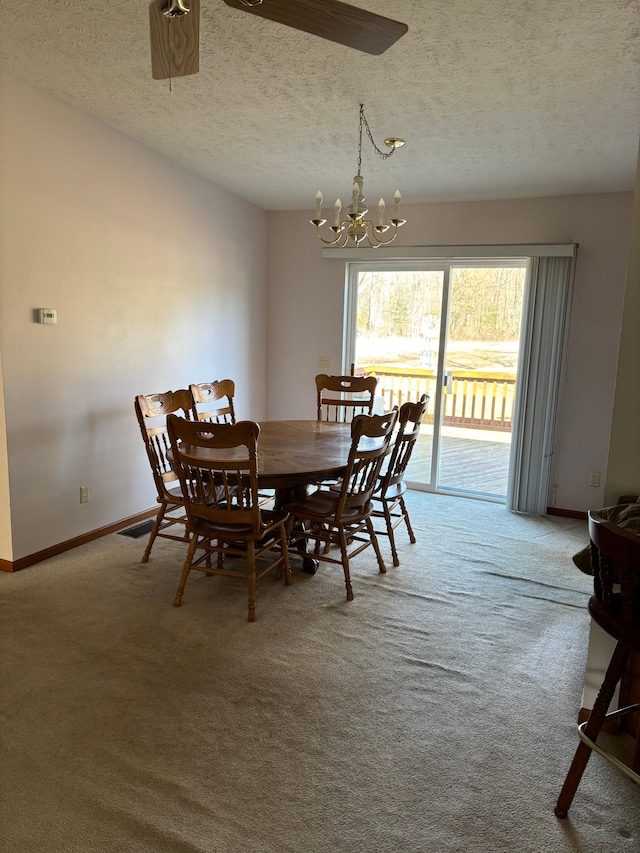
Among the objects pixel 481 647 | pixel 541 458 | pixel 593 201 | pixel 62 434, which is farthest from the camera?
pixel 541 458

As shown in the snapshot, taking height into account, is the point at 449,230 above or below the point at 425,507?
above

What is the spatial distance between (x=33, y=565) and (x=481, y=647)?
2496 mm

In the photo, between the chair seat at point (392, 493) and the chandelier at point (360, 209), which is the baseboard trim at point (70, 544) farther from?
the chandelier at point (360, 209)

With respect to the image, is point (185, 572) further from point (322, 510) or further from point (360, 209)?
point (360, 209)

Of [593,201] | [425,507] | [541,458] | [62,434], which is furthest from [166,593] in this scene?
[593,201]

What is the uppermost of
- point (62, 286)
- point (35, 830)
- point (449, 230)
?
point (449, 230)

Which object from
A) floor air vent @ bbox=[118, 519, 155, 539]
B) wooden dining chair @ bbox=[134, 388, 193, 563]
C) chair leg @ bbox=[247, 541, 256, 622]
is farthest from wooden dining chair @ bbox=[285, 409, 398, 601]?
floor air vent @ bbox=[118, 519, 155, 539]

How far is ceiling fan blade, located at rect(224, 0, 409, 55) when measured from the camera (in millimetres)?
1491

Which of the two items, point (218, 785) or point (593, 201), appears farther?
point (593, 201)

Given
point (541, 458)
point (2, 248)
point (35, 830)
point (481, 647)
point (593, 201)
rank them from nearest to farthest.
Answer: point (35, 830) → point (481, 647) → point (2, 248) → point (593, 201) → point (541, 458)

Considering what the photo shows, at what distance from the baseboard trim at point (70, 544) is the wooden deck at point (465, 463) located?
2424 mm

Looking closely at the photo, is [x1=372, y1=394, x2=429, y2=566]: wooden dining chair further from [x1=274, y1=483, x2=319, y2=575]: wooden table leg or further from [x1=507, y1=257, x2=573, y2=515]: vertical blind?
[x1=507, y1=257, x2=573, y2=515]: vertical blind

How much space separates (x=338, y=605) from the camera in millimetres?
2863

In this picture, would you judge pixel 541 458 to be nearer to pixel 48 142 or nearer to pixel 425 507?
pixel 425 507
